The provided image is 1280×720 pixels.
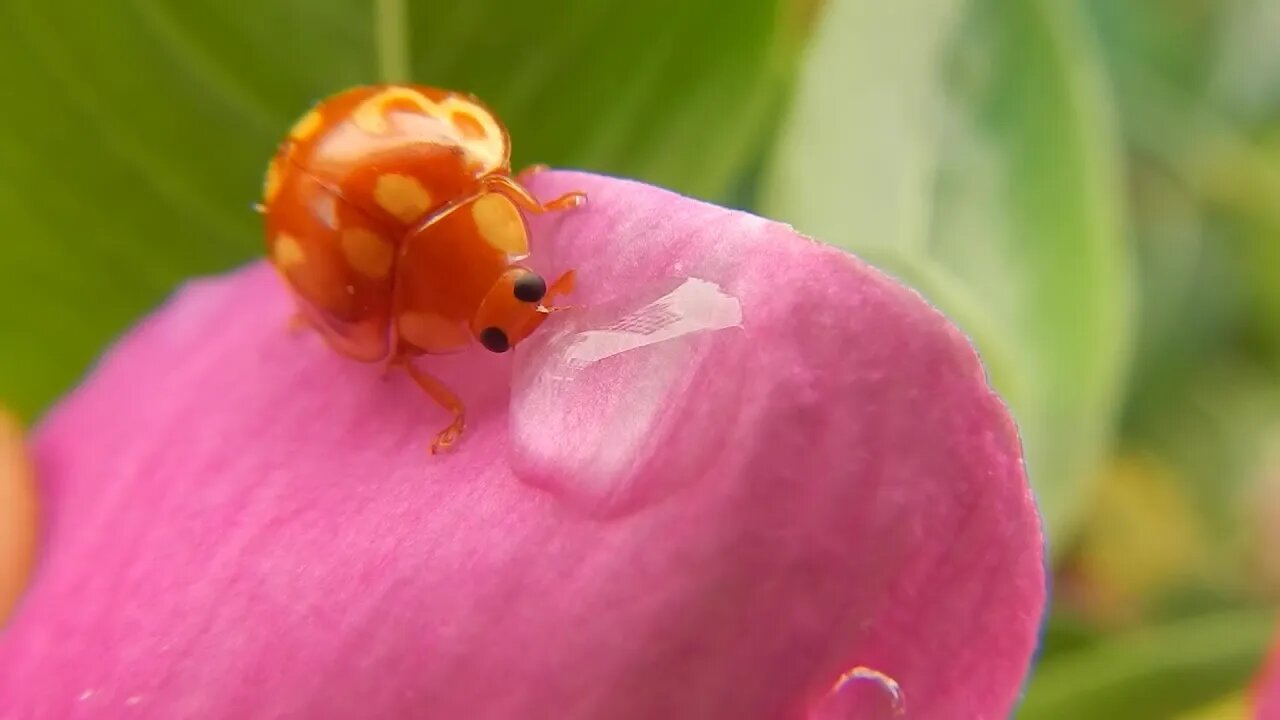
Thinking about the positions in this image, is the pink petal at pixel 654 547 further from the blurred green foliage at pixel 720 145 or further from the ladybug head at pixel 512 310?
the blurred green foliage at pixel 720 145

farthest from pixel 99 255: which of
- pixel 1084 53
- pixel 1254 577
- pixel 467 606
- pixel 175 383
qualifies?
pixel 1254 577

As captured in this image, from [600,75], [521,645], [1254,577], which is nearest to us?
[521,645]

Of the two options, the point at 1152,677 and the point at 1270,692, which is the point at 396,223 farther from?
the point at 1152,677

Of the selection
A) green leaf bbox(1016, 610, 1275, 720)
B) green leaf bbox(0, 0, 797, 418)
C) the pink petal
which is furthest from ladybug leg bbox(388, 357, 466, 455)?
green leaf bbox(1016, 610, 1275, 720)

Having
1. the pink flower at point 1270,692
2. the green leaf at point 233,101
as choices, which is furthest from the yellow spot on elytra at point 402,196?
the pink flower at point 1270,692

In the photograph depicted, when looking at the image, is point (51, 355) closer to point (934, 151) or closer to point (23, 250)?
point (23, 250)

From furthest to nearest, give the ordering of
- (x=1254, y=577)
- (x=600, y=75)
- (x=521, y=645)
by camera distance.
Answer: (x=1254, y=577), (x=600, y=75), (x=521, y=645)

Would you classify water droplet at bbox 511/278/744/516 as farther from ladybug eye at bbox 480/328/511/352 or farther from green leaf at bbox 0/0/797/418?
green leaf at bbox 0/0/797/418
